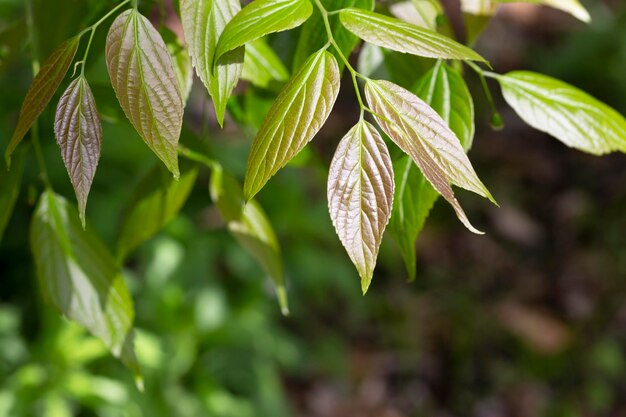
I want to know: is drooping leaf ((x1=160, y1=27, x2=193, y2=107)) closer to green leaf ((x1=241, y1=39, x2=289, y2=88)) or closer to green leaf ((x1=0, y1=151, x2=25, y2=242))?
green leaf ((x1=241, y1=39, x2=289, y2=88))

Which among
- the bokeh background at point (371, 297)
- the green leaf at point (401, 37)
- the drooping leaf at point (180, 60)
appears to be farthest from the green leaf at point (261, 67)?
the bokeh background at point (371, 297)

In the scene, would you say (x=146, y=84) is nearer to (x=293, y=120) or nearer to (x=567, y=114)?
(x=293, y=120)

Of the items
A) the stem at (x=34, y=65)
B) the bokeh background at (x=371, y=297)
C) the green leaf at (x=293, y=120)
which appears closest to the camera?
the green leaf at (x=293, y=120)

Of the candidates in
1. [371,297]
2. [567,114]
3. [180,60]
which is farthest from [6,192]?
[371,297]

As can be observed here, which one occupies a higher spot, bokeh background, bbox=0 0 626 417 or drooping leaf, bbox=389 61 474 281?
drooping leaf, bbox=389 61 474 281

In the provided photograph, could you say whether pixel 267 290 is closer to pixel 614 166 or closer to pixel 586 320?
pixel 586 320

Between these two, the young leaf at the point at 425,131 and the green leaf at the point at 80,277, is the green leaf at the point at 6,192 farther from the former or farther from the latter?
the young leaf at the point at 425,131

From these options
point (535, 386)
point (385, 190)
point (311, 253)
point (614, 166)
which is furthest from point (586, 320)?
point (385, 190)

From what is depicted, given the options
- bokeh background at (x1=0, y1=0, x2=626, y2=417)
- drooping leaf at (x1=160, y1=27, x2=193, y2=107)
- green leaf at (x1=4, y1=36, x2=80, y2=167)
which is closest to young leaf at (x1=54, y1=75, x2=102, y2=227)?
green leaf at (x1=4, y1=36, x2=80, y2=167)
